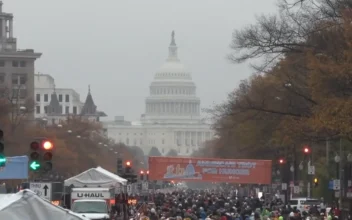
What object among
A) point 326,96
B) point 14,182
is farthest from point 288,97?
point 14,182

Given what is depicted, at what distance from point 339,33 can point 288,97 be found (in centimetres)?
1895

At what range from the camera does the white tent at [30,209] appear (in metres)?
6.95

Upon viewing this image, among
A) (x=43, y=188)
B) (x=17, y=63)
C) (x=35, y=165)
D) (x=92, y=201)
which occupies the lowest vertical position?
(x=92, y=201)

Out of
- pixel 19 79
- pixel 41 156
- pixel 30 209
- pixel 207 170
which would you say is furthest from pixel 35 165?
pixel 19 79

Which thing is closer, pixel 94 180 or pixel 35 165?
pixel 35 165

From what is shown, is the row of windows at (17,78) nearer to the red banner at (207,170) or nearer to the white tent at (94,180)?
the red banner at (207,170)

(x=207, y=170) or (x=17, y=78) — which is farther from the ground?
(x=17, y=78)

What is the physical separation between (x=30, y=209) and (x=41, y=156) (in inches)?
934

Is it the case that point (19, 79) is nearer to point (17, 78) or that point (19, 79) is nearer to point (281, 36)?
point (17, 78)

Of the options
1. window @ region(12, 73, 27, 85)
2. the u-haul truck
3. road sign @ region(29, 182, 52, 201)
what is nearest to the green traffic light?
the u-haul truck

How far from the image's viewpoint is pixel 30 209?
7.09 meters

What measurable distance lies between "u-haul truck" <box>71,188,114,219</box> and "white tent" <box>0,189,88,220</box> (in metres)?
25.2

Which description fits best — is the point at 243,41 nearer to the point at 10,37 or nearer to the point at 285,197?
the point at 285,197

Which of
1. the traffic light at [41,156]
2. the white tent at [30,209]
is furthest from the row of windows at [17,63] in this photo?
the white tent at [30,209]
